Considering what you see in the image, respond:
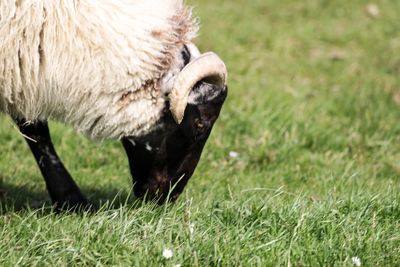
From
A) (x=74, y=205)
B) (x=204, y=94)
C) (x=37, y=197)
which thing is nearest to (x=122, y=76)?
(x=204, y=94)

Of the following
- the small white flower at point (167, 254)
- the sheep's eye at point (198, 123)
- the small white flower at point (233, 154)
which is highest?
the small white flower at point (167, 254)

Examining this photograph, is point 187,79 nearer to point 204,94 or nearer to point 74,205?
point 204,94

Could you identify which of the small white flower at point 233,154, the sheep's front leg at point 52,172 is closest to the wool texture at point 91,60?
the sheep's front leg at point 52,172

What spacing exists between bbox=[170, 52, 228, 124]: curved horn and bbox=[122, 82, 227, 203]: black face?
0.39 ft

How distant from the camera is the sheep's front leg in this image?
538cm

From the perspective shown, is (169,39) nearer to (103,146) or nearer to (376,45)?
(103,146)

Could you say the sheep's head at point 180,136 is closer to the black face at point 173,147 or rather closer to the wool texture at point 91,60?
the black face at point 173,147

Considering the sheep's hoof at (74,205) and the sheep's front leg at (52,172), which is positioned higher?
the sheep's front leg at (52,172)

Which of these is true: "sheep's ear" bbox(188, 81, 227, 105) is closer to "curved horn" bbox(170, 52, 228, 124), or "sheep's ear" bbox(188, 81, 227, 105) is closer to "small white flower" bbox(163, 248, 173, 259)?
"curved horn" bbox(170, 52, 228, 124)

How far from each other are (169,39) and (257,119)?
2586 millimetres

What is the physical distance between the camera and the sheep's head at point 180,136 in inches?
185

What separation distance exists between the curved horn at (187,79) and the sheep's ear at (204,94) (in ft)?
0.26

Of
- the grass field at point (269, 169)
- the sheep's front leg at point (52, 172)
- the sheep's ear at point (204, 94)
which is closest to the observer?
the grass field at point (269, 169)

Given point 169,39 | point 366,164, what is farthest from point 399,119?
point 169,39
